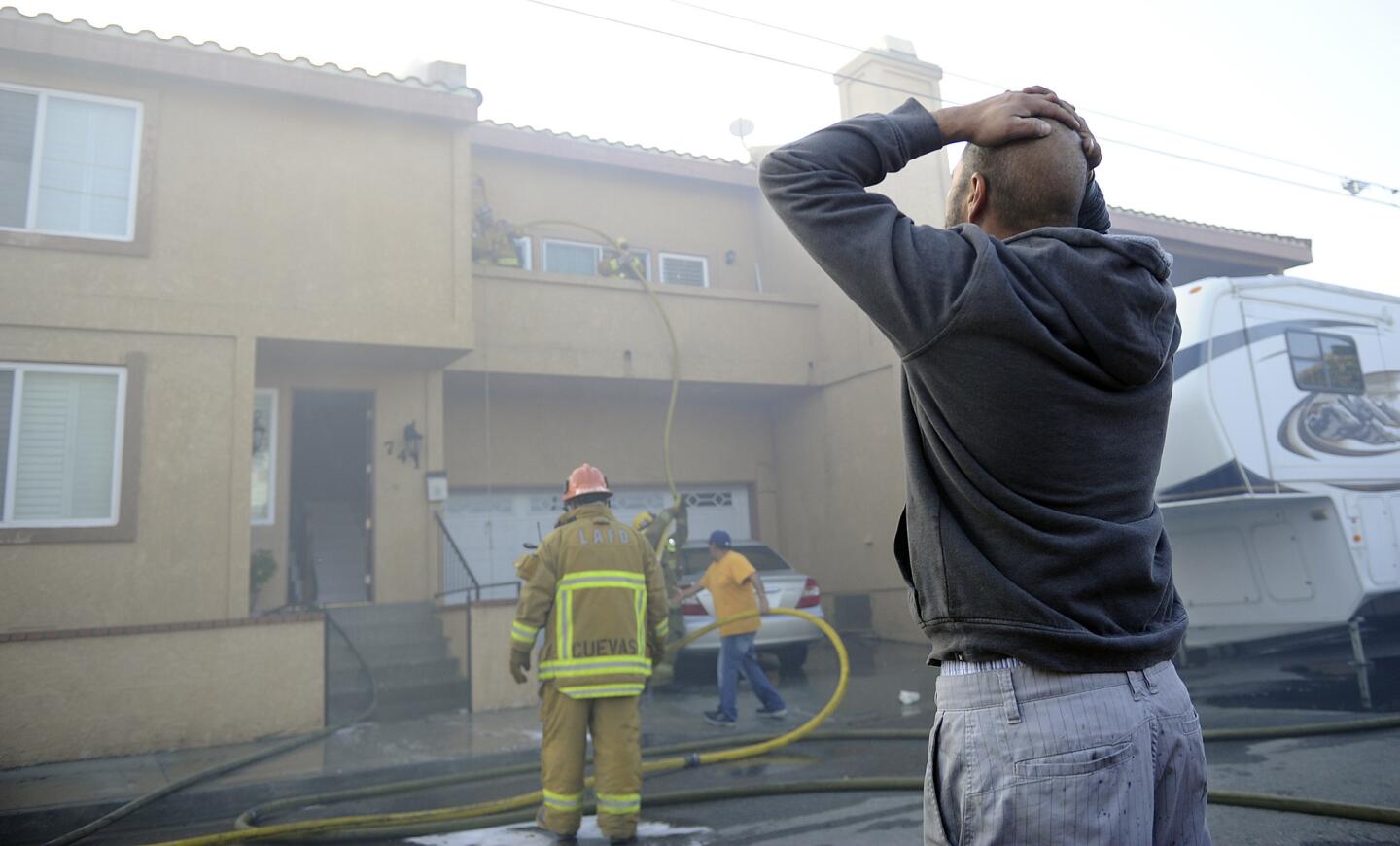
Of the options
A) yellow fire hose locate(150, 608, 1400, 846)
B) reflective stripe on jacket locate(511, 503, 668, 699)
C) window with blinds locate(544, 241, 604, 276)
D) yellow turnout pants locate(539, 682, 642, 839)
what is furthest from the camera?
window with blinds locate(544, 241, 604, 276)

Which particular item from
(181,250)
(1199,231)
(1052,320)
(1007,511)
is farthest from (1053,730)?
(1199,231)

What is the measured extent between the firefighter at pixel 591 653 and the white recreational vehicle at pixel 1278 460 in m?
6.67

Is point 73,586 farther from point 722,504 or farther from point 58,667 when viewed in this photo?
point 722,504

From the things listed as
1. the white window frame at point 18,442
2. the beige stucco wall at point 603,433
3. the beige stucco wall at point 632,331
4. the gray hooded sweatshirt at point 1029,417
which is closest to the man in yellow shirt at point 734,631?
the beige stucco wall at point 632,331

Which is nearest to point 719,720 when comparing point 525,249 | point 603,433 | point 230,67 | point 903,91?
point 603,433

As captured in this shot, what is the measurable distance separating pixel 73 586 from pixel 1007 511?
A: 10.00 metres

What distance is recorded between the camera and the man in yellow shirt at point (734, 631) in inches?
338

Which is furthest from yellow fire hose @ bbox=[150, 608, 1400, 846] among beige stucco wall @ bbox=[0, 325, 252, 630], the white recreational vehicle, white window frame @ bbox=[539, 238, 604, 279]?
white window frame @ bbox=[539, 238, 604, 279]

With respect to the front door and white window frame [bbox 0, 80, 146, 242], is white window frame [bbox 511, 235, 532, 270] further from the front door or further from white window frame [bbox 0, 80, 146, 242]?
white window frame [bbox 0, 80, 146, 242]

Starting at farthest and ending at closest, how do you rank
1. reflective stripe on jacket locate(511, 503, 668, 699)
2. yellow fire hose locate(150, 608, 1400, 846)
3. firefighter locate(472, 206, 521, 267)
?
firefighter locate(472, 206, 521, 267)
reflective stripe on jacket locate(511, 503, 668, 699)
yellow fire hose locate(150, 608, 1400, 846)

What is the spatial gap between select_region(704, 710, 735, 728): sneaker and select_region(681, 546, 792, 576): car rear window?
310 cm

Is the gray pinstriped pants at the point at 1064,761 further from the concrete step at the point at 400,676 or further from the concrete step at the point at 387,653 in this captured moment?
the concrete step at the point at 387,653

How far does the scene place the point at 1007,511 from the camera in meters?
1.52

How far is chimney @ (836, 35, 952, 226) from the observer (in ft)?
44.4
